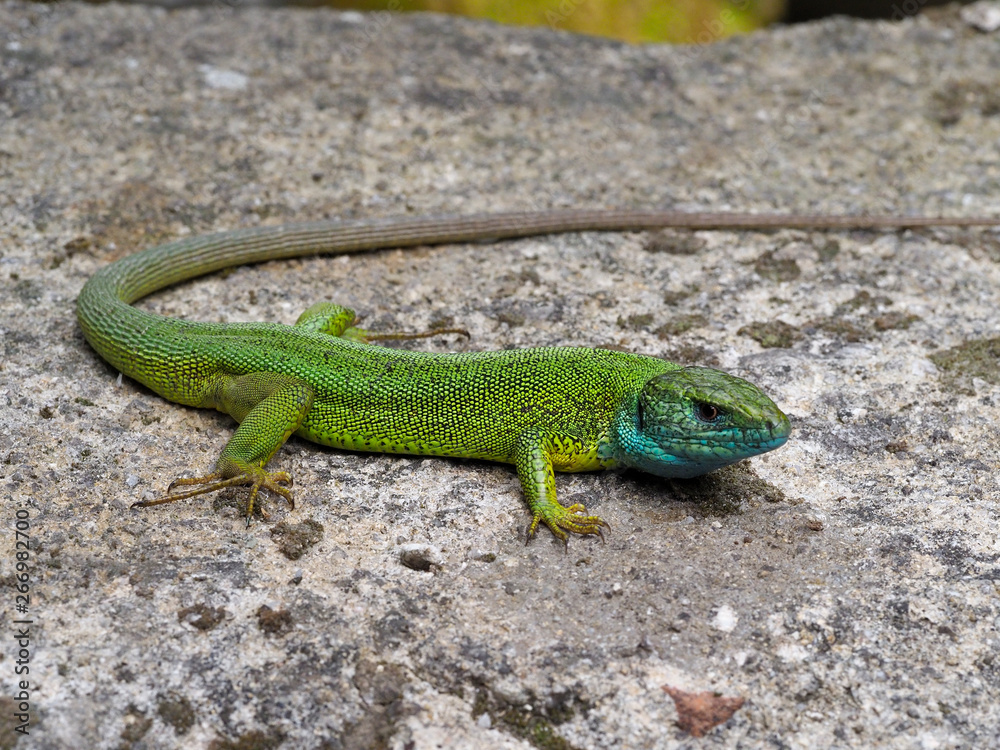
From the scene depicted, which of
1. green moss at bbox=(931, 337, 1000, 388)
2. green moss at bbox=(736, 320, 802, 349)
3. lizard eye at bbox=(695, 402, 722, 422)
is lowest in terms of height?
green moss at bbox=(736, 320, 802, 349)

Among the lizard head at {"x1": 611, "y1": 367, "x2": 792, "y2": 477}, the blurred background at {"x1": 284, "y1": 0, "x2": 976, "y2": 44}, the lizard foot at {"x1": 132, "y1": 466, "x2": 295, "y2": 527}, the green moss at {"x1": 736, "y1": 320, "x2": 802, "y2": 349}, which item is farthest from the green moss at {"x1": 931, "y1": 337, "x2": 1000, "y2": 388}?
the blurred background at {"x1": 284, "y1": 0, "x2": 976, "y2": 44}

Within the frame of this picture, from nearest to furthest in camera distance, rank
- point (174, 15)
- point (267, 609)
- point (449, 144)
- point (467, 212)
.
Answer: point (267, 609)
point (467, 212)
point (449, 144)
point (174, 15)

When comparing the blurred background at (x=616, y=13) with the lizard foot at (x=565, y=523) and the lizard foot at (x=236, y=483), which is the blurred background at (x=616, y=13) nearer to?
the lizard foot at (x=236, y=483)

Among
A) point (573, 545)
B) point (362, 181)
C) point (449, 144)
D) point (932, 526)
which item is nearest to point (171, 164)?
point (362, 181)

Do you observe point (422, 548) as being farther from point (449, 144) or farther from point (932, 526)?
point (449, 144)

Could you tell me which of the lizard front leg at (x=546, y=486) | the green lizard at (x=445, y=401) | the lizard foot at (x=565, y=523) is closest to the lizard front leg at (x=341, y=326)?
the green lizard at (x=445, y=401)

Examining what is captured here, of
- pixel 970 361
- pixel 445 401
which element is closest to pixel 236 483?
pixel 445 401

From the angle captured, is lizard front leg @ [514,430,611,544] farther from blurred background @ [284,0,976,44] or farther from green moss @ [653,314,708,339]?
blurred background @ [284,0,976,44]

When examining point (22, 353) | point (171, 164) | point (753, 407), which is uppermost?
point (753, 407)
